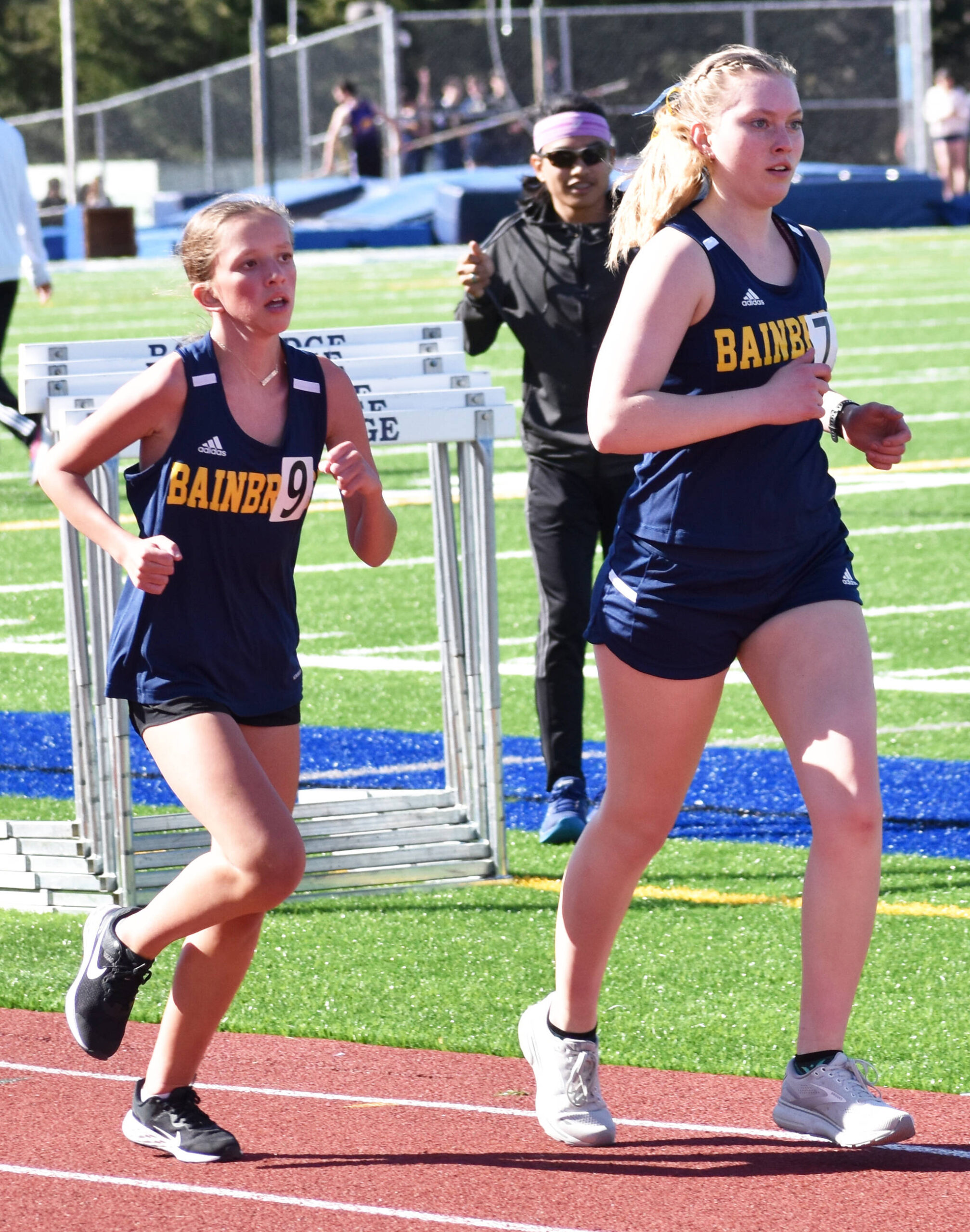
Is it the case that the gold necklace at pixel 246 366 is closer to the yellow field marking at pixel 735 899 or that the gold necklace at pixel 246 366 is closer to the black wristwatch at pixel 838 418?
the black wristwatch at pixel 838 418

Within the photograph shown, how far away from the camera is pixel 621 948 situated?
582 cm

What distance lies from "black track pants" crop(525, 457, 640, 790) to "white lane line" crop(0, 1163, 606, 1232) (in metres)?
3.02

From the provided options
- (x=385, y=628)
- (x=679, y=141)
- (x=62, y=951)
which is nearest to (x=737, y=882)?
(x=62, y=951)

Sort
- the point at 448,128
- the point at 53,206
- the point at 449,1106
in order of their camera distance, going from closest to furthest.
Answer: the point at 449,1106, the point at 448,128, the point at 53,206

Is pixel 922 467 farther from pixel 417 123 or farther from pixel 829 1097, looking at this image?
pixel 417 123

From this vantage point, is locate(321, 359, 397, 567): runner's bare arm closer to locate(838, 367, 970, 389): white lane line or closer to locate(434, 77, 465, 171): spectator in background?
locate(838, 367, 970, 389): white lane line

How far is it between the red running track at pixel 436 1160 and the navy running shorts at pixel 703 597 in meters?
0.95

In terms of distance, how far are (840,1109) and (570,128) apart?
368cm

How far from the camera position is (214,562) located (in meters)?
4.16

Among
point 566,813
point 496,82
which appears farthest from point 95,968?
point 496,82

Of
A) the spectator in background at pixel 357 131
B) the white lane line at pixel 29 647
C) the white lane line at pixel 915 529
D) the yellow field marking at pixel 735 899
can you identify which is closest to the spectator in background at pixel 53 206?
the spectator in background at pixel 357 131

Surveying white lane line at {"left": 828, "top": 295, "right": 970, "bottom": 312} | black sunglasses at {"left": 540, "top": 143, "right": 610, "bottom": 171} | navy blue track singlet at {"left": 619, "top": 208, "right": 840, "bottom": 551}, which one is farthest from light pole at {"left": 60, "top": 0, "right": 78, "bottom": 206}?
navy blue track singlet at {"left": 619, "top": 208, "right": 840, "bottom": 551}

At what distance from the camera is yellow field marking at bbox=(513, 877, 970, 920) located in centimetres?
603

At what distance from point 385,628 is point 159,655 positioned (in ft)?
20.9
